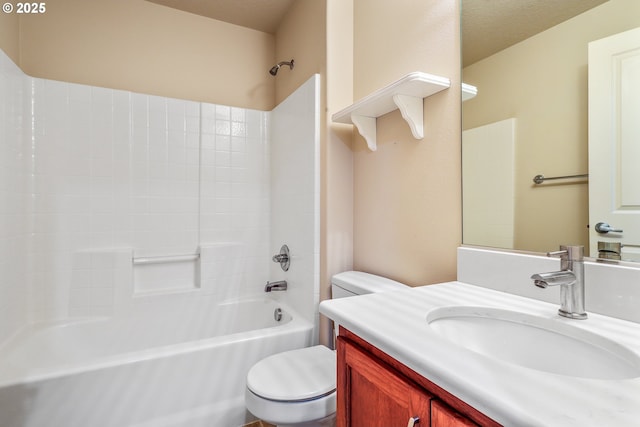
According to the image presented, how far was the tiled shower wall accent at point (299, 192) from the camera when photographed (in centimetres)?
179

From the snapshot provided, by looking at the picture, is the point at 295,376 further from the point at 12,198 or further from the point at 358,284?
the point at 12,198

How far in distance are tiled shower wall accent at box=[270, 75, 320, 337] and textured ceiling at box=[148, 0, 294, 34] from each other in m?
0.69

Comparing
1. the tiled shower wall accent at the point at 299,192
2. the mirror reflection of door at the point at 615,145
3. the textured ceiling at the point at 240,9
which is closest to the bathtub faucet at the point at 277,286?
the tiled shower wall accent at the point at 299,192

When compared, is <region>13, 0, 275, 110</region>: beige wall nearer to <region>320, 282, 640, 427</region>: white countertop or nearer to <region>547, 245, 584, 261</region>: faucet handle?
<region>320, 282, 640, 427</region>: white countertop

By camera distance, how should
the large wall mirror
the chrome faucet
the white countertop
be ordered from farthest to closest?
1. the large wall mirror
2. the chrome faucet
3. the white countertop

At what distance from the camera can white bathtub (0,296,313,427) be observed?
1.22 meters

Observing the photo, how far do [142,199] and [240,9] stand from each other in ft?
5.05

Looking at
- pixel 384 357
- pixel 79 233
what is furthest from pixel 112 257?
pixel 384 357

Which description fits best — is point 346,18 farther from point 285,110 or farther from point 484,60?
point 484,60

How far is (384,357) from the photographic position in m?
0.68

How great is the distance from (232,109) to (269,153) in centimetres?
43

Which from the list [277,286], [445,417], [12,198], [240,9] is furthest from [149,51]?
[445,417]

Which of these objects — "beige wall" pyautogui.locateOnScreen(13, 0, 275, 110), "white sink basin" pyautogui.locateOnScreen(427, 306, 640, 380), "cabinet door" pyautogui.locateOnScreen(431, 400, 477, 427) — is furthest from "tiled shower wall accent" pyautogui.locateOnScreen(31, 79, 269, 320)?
"cabinet door" pyautogui.locateOnScreen(431, 400, 477, 427)

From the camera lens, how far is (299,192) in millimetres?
1983
